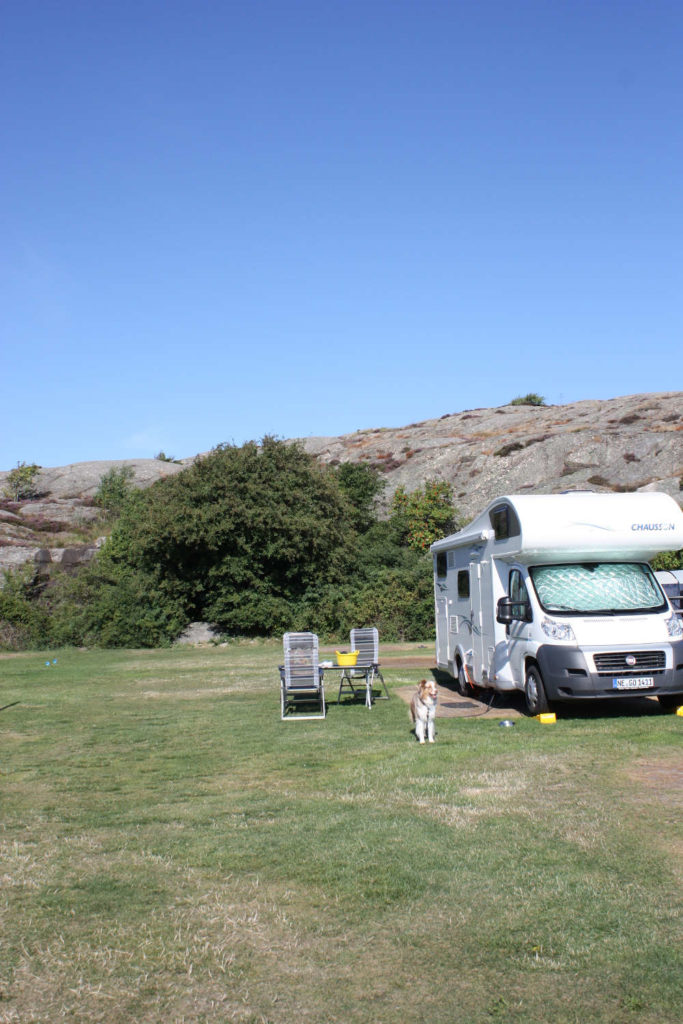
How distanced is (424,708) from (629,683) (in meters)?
2.98

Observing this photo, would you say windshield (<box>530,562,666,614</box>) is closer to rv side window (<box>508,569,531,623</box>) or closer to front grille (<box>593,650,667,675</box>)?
rv side window (<box>508,569,531,623</box>)

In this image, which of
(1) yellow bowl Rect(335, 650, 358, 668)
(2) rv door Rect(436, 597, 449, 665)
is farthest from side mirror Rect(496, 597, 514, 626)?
(2) rv door Rect(436, 597, 449, 665)

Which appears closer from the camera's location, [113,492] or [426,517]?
[426,517]

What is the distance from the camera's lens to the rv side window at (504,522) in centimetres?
1255

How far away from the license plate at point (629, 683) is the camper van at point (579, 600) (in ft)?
0.04

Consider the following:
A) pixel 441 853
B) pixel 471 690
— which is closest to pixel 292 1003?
→ pixel 441 853

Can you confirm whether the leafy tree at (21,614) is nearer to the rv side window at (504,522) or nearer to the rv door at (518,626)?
the rv side window at (504,522)

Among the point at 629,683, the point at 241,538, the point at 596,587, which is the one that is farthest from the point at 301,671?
the point at 241,538

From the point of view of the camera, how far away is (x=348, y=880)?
17.9 feet

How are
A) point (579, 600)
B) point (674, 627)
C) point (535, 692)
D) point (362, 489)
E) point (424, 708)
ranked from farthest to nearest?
point (362, 489) → point (579, 600) → point (535, 692) → point (674, 627) → point (424, 708)

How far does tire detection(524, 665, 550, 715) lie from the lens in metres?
11.8

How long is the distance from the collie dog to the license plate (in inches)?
104

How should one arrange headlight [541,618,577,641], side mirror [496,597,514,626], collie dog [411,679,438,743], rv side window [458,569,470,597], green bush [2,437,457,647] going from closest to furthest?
collie dog [411,679,438,743] → headlight [541,618,577,641] → side mirror [496,597,514,626] → rv side window [458,569,470,597] → green bush [2,437,457,647]

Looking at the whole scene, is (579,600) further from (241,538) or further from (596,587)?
(241,538)
